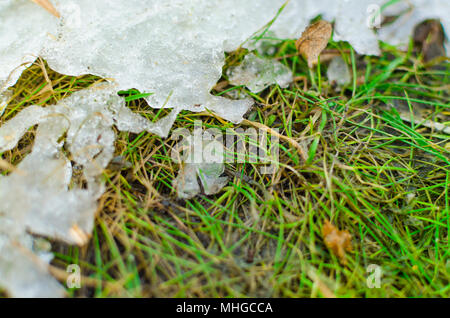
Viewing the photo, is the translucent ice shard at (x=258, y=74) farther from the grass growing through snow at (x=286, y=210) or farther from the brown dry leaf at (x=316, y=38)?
the brown dry leaf at (x=316, y=38)

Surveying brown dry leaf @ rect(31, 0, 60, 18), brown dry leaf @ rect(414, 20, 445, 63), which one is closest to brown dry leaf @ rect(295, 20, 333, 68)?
brown dry leaf @ rect(414, 20, 445, 63)

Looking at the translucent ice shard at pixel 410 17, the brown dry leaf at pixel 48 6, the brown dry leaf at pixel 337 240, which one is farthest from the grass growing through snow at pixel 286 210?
the translucent ice shard at pixel 410 17

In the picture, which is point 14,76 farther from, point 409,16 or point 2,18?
point 409,16

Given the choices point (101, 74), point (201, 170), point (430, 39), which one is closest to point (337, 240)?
point (201, 170)

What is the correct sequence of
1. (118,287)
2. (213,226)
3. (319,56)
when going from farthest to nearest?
(319,56), (213,226), (118,287)

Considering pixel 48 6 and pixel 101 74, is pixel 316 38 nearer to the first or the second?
pixel 101 74

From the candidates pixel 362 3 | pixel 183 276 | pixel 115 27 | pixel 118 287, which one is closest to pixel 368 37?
pixel 362 3
